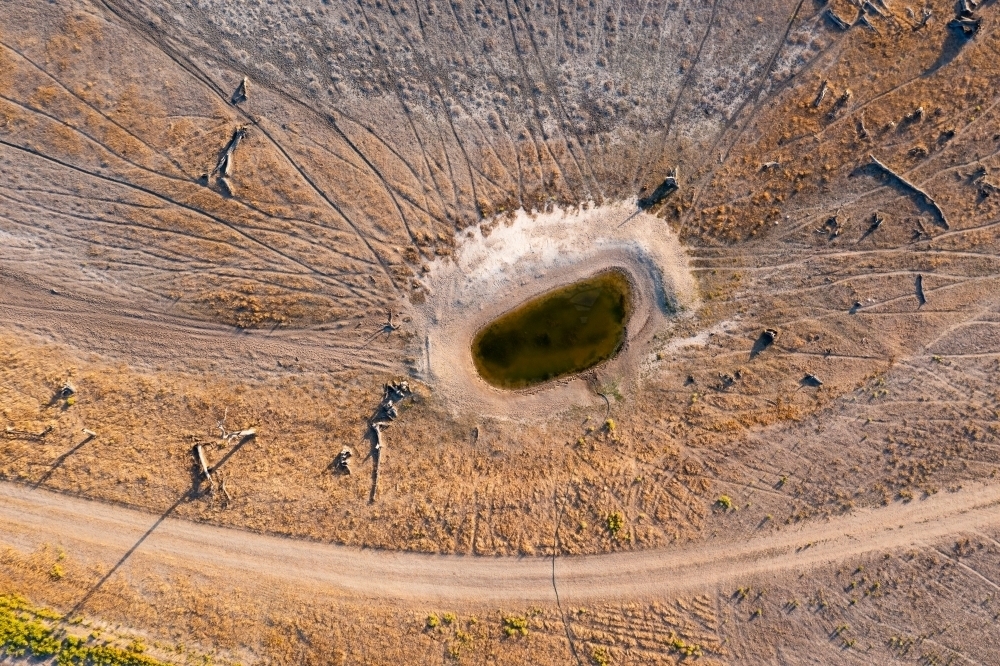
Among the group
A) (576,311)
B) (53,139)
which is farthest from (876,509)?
(53,139)

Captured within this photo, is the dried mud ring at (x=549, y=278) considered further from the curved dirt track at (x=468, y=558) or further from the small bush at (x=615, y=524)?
the curved dirt track at (x=468, y=558)

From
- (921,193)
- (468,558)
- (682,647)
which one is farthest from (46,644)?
(921,193)

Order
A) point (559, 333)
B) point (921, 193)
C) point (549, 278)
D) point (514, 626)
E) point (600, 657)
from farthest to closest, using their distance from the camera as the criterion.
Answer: point (559, 333)
point (549, 278)
point (921, 193)
point (514, 626)
point (600, 657)

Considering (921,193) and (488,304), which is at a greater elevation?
(921,193)

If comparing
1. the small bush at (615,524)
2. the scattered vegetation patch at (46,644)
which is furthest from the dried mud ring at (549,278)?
the scattered vegetation patch at (46,644)

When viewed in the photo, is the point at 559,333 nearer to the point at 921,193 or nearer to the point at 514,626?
the point at 514,626

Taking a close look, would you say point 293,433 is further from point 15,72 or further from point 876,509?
point 876,509
